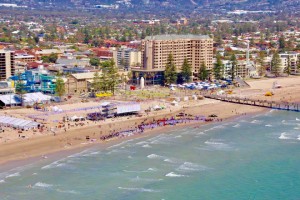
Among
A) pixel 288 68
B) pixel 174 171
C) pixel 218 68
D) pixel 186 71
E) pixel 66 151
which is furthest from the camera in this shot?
pixel 288 68

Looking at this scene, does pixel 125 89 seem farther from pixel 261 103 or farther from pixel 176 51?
pixel 261 103

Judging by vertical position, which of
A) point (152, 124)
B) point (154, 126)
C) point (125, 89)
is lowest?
point (154, 126)

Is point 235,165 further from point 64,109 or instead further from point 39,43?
point 39,43

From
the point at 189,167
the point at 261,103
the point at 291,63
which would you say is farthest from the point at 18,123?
the point at 291,63

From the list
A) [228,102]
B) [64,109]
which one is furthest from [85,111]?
[228,102]

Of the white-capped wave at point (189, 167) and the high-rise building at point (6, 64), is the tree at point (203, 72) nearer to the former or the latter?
the high-rise building at point (6, 64)

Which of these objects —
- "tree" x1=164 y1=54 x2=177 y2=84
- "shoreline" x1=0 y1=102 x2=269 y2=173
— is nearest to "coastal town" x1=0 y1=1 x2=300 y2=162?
"tree" x1=164 y1=54 x2=177 y2=84
